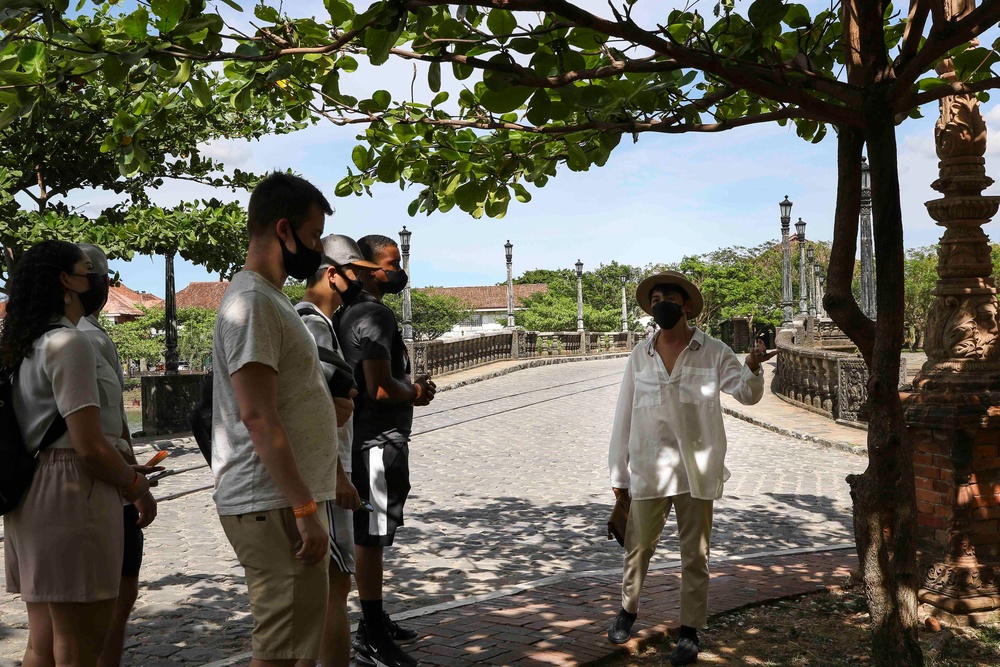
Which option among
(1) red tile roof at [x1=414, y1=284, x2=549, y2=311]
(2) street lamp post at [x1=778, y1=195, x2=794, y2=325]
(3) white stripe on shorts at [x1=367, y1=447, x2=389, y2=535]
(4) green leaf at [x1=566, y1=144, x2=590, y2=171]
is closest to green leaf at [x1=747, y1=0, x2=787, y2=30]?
(4) green leaf at [x1=566, y1=144, x2=590, y2=171]

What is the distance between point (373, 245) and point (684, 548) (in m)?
2.19

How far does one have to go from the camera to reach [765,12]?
3.79 metres

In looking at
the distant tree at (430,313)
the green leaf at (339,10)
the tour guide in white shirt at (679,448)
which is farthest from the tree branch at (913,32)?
the distant tree at (430,313)

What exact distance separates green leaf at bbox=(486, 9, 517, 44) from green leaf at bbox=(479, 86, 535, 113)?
0.21 metres

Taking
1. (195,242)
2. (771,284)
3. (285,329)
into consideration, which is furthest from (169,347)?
(771,284)

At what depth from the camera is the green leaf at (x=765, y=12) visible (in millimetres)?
3744

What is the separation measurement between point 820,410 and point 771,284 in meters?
57.2

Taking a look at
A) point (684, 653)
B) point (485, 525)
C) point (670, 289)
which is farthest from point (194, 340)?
point (684, 653)

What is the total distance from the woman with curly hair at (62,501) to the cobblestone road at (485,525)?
1.81 m

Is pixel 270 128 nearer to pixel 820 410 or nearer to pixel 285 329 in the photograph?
pixel 820 410

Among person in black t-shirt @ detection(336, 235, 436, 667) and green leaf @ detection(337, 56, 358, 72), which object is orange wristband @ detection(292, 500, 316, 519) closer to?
person in black t-shirt @ detection(336, 235, 436, 667)

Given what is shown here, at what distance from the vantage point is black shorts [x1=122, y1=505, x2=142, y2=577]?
3.79m

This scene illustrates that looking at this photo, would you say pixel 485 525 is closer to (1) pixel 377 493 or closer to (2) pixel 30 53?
(1) pixel 377 493

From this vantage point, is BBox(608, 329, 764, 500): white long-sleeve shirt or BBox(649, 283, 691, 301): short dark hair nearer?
BBox(608, 329, 764, 500): white long-sleeve shirt
